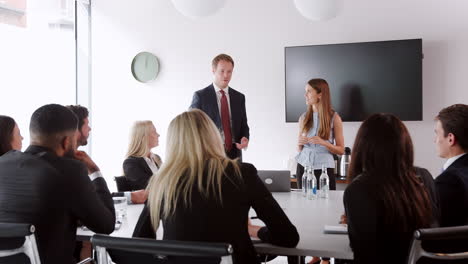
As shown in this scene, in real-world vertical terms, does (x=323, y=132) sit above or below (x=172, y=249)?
above

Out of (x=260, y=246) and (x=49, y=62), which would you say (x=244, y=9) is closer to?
(x=49, y=62)

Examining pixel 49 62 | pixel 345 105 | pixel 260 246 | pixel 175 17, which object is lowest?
pixel 260 246

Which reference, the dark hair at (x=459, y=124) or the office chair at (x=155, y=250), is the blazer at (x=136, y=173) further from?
the dark hair at (x=459, y=124)

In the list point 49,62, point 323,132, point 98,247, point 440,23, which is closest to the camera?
point 98,247

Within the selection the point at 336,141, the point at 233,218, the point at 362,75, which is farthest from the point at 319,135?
the point at 233,218

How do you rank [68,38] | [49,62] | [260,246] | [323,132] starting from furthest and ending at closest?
[68,38] < [49,62] < [323,132] < [260,246]

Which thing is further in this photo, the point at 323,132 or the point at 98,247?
the point at 323,132

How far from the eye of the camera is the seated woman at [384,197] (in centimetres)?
182

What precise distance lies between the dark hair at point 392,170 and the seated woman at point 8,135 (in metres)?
1.84

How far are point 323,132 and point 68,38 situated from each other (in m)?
3.46

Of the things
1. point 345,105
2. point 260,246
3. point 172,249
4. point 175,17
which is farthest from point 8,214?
point 175,17

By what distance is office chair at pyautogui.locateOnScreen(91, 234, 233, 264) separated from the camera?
1456mm

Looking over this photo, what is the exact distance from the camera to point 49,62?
561cm

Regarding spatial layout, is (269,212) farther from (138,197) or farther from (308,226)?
(138,197)
